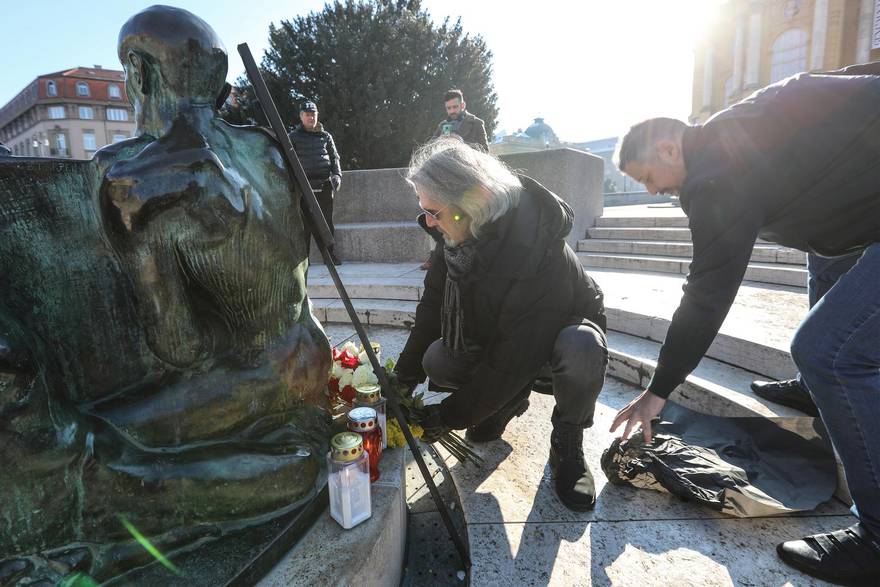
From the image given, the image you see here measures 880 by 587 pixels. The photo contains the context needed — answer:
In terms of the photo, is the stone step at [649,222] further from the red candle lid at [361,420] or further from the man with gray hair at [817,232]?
the red candle lid at [361,420]

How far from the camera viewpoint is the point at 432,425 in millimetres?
1936

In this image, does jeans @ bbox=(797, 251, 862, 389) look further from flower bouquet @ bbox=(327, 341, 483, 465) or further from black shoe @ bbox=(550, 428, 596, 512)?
flower bouquet @ bbox=(327, 341, 483, 465)

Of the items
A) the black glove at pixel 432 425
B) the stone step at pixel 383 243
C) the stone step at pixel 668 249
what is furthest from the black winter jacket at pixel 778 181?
the stone step at pixel 383 243

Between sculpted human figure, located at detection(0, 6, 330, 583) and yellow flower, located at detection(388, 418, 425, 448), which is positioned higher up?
sculpted human figure, located at detection(0, 6, 330, 583)

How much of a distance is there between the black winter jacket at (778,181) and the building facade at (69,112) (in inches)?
2052

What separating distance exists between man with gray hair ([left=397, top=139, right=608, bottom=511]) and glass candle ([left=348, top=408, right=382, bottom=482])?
0.39 meters

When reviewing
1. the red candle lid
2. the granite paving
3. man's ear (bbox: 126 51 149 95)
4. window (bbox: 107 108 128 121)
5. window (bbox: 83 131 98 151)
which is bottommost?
the granite paving

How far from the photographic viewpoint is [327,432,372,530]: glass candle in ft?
4.24

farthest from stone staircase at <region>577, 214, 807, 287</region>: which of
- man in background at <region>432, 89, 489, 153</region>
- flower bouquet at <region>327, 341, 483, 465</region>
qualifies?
flower bouquet at <region>327, 341, 483, 465</region>

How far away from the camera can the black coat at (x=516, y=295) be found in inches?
72.8

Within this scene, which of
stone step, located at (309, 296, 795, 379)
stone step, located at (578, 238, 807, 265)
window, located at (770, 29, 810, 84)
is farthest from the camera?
window, located at (770, 29, 810, 84)

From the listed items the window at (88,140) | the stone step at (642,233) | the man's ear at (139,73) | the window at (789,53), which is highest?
the window at (789,53)

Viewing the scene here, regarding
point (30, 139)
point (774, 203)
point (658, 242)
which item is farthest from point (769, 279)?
point (30, 139)

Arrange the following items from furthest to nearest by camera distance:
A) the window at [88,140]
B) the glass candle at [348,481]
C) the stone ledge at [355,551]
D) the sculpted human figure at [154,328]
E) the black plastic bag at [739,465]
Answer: the window at [88,140], the black plastic bag at [739,465], the glass candle at [348,481], the stone ledge at [355,551], the sculpted human figure at [154,328]
